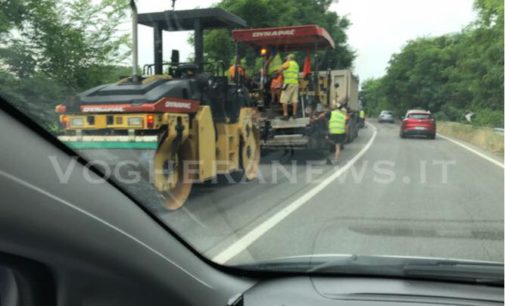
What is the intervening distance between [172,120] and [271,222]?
1.65 m

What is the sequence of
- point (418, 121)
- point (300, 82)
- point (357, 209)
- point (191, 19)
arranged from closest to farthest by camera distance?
point (191, 19), point (300, 82), point (357, 209), point (418, 121)

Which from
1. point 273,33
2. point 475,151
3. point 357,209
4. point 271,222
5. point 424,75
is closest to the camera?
point 273,33

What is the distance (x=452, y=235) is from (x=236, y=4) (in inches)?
118

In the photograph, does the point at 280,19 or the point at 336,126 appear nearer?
the point at 280,19

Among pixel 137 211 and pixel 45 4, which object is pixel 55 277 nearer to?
pixel 137 211

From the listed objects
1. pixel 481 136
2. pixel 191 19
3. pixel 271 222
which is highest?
pixel 191 19

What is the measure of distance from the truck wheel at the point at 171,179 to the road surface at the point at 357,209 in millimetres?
90

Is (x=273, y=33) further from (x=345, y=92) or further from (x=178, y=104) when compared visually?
(x=345, y=92)

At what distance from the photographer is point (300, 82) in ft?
20.1

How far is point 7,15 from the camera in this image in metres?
1.50

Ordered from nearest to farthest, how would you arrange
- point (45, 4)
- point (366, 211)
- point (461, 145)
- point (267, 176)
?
point (45, 4) < point (366, 211) < point (267, 176) < point (461, 145)

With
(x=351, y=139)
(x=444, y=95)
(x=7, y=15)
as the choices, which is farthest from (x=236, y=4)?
(x=351, y=139)

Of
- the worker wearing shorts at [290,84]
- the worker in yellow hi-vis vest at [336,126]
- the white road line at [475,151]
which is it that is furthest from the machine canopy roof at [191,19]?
the white road line at [475,151]
